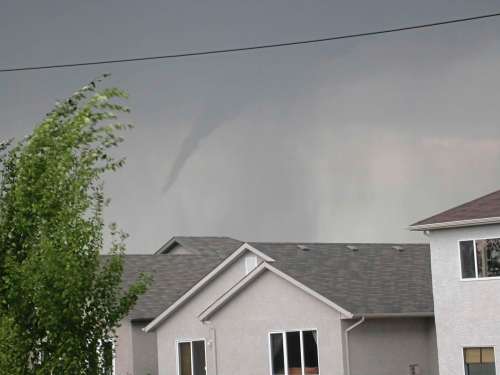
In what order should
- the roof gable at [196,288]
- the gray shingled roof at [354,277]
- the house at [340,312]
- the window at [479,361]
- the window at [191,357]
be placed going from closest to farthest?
1. the window at [479,361]
2. the house at [340,312]
3. the gray shingled roof at [354,277]
4. the roof gable at [196,288]
5. the window at [191,357]

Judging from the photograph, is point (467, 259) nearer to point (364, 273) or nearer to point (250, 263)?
point (364, 273)

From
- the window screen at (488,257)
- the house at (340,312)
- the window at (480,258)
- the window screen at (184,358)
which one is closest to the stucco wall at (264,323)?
the house at (340,312)

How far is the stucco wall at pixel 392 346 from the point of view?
35.3 meters

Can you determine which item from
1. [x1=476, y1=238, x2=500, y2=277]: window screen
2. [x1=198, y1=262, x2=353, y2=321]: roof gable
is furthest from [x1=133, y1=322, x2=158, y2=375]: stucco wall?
[x1=476, y1=238, x2=500, y2=277]: window screen

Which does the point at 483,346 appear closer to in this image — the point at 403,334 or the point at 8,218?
the point at 403,334

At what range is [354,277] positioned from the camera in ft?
125

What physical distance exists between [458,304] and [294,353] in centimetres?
599

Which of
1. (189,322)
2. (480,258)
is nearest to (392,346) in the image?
(480,258)

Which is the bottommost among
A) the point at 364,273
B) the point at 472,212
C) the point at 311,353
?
the point at 311,353

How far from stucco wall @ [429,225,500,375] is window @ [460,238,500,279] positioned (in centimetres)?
16

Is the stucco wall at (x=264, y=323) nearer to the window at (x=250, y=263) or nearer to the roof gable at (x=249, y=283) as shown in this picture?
the roof gable at (x=249, y=283)

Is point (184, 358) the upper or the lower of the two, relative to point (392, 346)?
upper

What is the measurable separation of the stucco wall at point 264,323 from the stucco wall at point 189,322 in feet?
6.05

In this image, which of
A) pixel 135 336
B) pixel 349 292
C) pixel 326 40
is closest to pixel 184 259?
pixel 135 336
